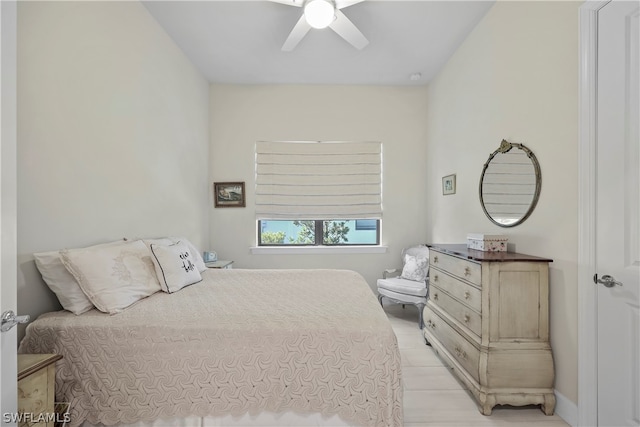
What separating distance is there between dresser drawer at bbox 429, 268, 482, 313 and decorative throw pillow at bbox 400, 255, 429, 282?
0.80 m

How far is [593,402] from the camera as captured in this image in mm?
1684

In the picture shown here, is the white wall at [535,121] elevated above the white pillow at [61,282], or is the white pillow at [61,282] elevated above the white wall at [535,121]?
the white wall at [535,121]

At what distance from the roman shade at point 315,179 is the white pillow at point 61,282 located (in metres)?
2.60

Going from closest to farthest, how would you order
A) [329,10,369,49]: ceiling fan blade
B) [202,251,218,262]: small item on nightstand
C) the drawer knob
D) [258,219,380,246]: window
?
the drawer knob < [329,10,369,49]: ceiling fan blade < [202,251,218,262]: small item on nightstand < [258,219,380,246]: window

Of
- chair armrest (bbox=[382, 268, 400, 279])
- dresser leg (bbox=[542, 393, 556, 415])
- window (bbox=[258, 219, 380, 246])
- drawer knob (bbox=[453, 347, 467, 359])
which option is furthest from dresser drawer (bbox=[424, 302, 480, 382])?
window (bbox=[258, 219, 380, 246])

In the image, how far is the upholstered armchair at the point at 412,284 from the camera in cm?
339

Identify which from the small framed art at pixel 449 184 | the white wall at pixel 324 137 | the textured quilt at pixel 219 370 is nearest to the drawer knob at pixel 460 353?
the textured quilt at pixel 219 370

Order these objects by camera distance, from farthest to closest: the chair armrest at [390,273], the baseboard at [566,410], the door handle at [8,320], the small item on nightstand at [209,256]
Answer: the chair armrest at [390,273]
the small item on nightstand at [209,256]
the baseboard at [566,410]
the door handle at [8,320]

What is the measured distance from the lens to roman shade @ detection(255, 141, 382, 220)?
423cm

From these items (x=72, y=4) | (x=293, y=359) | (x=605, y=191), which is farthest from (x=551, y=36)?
(x=72, y=4)

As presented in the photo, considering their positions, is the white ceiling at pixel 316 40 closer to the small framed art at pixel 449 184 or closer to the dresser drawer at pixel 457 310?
the small framed art at pixel 449 184

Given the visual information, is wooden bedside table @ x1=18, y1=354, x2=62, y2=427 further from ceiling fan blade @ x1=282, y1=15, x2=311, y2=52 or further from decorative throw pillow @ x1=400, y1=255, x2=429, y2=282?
decorative throw pillow @ x1=400, y1=255, x2=429, y2=282

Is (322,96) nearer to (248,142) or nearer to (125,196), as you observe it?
(248,142)

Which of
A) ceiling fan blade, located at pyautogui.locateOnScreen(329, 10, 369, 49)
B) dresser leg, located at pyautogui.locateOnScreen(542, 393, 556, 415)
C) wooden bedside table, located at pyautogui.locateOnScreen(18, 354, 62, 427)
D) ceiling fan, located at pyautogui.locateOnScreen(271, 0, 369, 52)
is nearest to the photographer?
wooden bedside table, located at pyautogui.locateOnScreen(18, 354, 62, 427)
